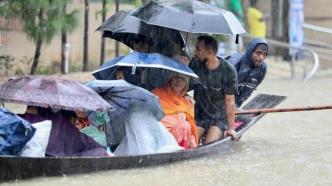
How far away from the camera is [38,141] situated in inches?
291

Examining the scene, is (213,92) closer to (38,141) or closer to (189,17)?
(189,17)

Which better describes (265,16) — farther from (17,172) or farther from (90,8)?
(17,172)

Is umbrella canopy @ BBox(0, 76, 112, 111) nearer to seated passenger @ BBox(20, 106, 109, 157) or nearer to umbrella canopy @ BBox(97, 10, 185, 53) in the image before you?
seated passenger @ BBox(20, 106, 109, 157)

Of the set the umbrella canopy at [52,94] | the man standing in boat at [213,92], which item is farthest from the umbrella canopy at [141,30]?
the umbrella canopy at [52,94]

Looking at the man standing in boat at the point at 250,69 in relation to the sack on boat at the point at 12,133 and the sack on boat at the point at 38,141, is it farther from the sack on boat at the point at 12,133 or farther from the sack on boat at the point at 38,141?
the sack on boat at the point at 12,133

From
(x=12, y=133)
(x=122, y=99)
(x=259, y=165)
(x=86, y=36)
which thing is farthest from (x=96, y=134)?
(x=86, y=36)

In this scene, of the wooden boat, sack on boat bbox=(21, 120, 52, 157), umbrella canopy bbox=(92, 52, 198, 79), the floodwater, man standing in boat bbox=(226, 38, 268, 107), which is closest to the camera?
the wooden boat

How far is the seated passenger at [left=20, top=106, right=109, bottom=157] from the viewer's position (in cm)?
768

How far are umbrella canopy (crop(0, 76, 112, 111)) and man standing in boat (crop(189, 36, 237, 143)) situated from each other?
1.68 metres

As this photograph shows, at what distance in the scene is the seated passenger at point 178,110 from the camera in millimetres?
8672

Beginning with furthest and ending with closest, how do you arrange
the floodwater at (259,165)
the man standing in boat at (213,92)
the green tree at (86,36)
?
1. the green tree at (86,36)
2. the man standing in boat at (213,92)
3. the floodwater at (259,165)

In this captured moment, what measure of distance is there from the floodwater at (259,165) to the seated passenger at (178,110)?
287mm

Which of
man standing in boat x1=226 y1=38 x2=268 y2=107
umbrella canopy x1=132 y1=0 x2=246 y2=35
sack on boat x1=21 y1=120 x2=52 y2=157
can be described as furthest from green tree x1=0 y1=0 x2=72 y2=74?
sack on boat x1=21 y1=120 x2=52 y2=157

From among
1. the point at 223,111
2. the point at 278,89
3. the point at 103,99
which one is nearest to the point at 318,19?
the point at 278,89
